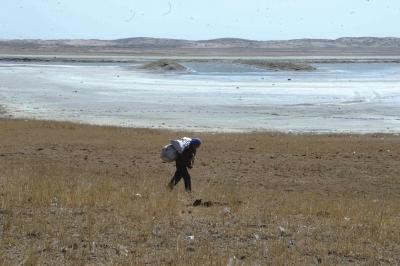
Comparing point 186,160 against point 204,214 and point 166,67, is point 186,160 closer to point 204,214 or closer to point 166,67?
point 204,214

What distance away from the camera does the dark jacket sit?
11.4 meters

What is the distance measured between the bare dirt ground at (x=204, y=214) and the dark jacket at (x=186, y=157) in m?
0.75

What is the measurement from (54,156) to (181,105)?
60.5 ft

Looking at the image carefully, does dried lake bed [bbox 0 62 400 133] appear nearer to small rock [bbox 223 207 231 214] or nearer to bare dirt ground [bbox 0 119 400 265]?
bare dirt ground [bbox 0 119 400 265]

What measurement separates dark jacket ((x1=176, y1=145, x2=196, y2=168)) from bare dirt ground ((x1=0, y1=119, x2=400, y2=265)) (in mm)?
748

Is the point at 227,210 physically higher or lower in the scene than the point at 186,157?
lower

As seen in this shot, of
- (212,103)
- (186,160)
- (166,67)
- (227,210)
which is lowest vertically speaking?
(166,67)

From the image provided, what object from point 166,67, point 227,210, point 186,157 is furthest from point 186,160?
point 166,67

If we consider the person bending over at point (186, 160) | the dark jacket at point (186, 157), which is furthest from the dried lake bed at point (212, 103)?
the dark jacket at point (186, 157)

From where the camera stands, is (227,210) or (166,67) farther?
(166,67)

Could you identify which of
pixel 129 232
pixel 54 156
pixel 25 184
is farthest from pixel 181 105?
pixel 129 232

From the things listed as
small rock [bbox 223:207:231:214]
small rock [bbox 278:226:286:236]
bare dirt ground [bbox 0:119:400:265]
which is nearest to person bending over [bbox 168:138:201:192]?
bare dirt ground [bbox 0:119:400:265]

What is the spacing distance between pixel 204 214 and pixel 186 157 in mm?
2961

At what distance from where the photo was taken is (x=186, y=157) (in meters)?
11.5
